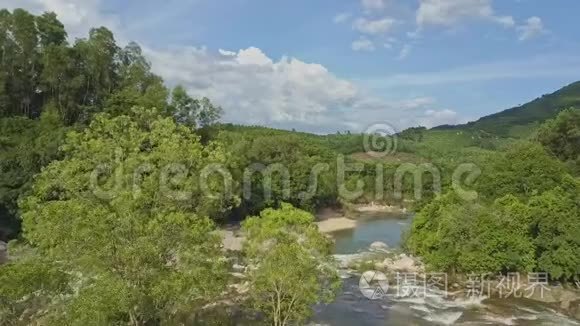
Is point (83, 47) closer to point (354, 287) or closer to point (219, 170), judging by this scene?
point (219, 170)

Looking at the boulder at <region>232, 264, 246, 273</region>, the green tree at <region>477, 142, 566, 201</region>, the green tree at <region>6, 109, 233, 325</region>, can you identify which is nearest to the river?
Result: the boulder at <region>232, 264, 246, 273</region>

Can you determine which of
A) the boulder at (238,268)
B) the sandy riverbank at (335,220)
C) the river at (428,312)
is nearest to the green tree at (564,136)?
the sandy riverbank at (335,220)

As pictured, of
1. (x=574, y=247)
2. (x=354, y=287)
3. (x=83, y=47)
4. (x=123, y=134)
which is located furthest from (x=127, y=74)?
(x=574, y=247)

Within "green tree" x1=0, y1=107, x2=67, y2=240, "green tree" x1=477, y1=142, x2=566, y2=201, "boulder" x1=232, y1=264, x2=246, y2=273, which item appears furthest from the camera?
"green tree" x1=0, y1=107, x2=67, y2=240

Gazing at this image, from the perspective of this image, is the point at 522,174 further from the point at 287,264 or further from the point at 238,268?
the point at 287,264

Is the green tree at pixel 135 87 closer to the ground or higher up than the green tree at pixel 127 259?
higher up

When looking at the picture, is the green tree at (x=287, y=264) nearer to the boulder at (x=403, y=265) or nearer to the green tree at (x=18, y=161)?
the boulder at (x=403, y=265)

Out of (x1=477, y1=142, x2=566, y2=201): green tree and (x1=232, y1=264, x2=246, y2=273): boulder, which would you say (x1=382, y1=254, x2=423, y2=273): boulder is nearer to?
(x1=477, y1=142, x2=566, y2=201): green tree

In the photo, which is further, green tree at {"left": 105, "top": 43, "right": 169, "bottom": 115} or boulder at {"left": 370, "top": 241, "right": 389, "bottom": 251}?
green tree at {"left": 105, "top": 43, "right": 169, "bottom": 115}
